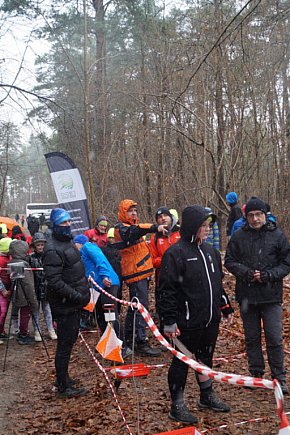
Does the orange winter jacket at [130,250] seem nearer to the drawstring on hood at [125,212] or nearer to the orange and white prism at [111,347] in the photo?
the drawstring on hood at [125,212]

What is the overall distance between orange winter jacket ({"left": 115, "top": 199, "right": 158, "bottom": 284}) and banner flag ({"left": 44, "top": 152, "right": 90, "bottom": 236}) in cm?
741

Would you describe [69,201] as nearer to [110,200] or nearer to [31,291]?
[110,200]

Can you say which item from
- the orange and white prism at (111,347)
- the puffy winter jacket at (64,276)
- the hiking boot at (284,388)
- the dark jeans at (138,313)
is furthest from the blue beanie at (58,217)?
the hiking boot at (284,388)

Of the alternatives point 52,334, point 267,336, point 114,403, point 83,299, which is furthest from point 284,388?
point 52,334

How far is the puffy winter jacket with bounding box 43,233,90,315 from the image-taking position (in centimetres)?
535

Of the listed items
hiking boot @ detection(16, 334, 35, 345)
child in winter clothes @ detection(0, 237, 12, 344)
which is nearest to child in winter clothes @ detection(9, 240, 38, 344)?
hiking boot @ detection(16, 334, 35, 345)

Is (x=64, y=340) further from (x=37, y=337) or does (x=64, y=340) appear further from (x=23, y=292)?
(x=37, y=337)

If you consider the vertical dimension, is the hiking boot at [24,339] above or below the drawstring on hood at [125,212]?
below

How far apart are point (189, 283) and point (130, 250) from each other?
2511 mm

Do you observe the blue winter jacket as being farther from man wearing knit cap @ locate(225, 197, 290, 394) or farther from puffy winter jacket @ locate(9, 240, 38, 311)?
man wearing knit cap @ locate(225, 197, 290, 394)

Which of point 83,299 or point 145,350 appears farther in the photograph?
point 145,350

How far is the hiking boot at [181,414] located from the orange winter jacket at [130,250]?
8.21 ft

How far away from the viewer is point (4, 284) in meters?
8.25

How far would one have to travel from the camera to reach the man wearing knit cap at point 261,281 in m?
5.16
